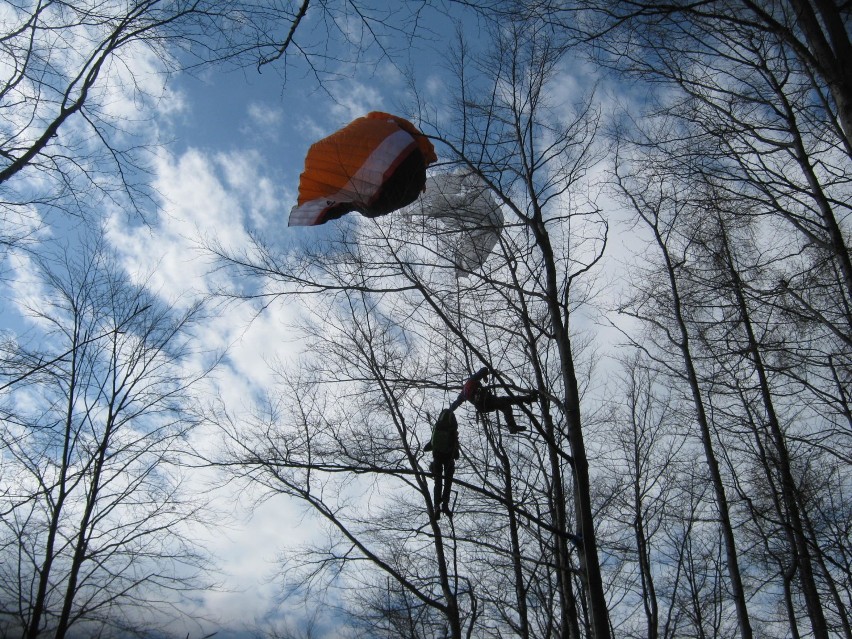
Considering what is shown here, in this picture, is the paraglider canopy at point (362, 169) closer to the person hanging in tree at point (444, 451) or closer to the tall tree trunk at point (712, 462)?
the person hanging in tree at point (444, 451)

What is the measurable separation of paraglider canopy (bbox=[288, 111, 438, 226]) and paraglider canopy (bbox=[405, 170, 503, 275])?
190mm

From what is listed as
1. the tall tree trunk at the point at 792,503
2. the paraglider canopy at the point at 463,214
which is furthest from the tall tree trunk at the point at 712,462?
→ the paraglider canopy at the point at 463,214

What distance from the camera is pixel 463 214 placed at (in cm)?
554

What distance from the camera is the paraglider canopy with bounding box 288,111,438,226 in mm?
5445

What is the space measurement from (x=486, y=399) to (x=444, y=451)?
21.5 inches

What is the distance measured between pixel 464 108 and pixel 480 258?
58.0 inches

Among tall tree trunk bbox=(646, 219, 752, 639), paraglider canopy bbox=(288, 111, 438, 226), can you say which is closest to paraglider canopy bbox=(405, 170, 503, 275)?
paraglider canopy bbox=(288, 111, 438, 226)

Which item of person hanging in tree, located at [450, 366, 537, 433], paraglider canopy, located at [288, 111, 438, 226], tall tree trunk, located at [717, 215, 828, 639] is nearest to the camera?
person hanging in tree, located at [450, 366, 537, 433]

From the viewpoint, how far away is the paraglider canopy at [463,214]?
5.39 m

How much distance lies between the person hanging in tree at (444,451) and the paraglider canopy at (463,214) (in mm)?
1330

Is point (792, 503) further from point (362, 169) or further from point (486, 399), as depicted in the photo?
point (362, 169)

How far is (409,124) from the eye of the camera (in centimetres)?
609

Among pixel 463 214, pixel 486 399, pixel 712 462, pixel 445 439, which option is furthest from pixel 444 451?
pixel 712 462

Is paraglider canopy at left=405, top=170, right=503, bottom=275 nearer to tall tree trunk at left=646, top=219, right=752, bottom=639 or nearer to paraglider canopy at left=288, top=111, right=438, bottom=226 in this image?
paraglider canopy at left=288, top=111, right=438, bottom=226
